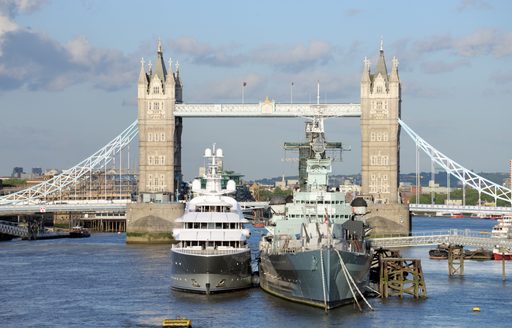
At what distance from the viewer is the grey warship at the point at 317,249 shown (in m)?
61.7

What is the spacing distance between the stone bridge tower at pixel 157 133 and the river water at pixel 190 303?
39.9 metres

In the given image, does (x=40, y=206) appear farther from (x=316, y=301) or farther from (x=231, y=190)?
(x=316, y=301)

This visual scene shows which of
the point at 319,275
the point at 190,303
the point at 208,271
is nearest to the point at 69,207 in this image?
the point at 208,271

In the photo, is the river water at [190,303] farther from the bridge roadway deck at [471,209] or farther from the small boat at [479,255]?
the bridge roadway deck at [471,209]

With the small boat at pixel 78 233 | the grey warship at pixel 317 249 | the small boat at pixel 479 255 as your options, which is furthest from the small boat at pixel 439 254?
the small boat at pixel 78 233

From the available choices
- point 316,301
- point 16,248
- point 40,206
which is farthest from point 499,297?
point 40,206

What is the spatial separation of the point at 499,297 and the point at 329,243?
13325 mm

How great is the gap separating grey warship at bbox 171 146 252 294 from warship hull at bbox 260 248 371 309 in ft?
13.7

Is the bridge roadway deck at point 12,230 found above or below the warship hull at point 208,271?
above

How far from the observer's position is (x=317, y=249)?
61.8 meters

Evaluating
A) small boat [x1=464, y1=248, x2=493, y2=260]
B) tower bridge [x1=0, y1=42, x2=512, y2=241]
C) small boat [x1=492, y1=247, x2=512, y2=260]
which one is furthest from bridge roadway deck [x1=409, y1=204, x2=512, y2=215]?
small boat [x1=492, y1=247, x2=512, y2=260]

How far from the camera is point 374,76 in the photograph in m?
131

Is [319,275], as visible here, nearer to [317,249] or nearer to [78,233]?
[317,249]

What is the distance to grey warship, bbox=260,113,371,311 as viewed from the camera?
61719 millimetres
